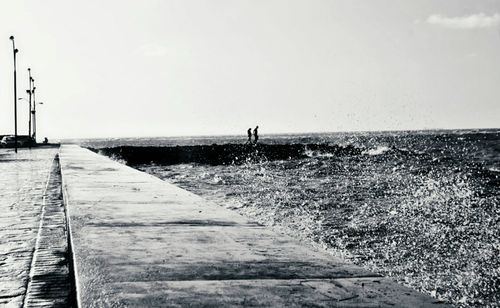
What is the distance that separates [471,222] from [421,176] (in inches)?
587

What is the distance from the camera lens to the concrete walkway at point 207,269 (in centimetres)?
175

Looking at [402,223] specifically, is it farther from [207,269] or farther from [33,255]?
[207,269]

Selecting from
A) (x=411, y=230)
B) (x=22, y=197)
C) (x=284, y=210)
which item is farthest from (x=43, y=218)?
(x=284, y=210)

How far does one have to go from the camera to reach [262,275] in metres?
2.09

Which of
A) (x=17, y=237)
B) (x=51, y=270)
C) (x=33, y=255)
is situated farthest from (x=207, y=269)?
(x=17, y=237)

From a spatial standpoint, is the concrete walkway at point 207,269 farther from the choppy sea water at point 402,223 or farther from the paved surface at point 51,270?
the choppy sea water at point 402,223

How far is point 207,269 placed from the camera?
218 centimetres

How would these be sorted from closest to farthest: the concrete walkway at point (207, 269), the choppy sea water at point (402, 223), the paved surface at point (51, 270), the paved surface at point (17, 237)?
the concrete walkway at point (207, 269), the paved surface at point (51, 270), the paved surface at point (17, 237), the choppy sea water at point (402, 223)

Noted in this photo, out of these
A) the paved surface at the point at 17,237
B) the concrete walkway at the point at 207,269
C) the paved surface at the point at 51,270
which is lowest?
the paved surface at the point at 17,237

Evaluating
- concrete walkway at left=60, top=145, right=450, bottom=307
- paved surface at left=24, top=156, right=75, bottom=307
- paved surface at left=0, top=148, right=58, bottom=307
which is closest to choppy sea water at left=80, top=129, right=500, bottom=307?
concrete walkway at left=60, top=145, right=450, bottom=307

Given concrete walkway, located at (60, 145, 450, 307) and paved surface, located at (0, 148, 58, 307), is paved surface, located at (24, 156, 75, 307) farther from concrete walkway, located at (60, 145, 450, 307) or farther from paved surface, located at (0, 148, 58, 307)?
concrete walkway, located at (60, 145, 450, 307)

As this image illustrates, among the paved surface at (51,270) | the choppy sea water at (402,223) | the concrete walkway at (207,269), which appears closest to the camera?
the concrete walkway at (207,269)

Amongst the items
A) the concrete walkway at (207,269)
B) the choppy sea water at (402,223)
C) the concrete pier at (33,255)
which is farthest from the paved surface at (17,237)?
the choppy sea water at (402,223)

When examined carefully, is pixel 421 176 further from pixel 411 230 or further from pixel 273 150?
pixel 273 150
